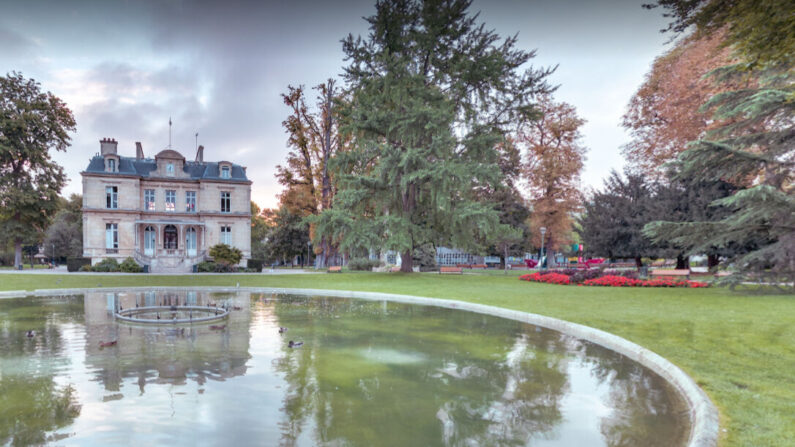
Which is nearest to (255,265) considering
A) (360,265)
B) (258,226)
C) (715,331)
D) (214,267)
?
(214,267)

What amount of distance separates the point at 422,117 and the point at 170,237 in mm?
27197

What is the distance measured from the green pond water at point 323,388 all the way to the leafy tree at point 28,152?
34.0m

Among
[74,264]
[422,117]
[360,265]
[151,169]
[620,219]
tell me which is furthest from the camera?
[360,265]

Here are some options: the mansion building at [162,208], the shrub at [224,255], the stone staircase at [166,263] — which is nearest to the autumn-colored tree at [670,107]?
the shrub at [224,255]

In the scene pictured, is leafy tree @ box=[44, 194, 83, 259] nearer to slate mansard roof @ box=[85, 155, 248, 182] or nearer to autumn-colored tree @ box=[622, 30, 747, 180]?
slate mansard roof @ box=[85, 155, 248, 182]

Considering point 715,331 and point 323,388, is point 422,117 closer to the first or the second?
point 715,331

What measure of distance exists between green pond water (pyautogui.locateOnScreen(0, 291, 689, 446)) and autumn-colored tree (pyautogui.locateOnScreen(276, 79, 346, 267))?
25697 mm

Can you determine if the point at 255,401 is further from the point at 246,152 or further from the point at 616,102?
the point at 246,152

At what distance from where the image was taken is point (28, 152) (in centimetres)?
3297

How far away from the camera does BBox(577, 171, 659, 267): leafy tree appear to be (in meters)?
24.1

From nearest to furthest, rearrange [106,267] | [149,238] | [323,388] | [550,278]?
[323,388] < [550,278] < [106,267] < [149,238]

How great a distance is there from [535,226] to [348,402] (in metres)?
34.3

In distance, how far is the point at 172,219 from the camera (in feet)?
112

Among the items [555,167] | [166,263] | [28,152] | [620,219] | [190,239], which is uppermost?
[28,152]
